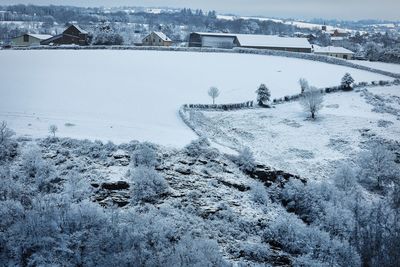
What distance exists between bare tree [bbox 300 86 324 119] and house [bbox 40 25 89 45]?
154ft

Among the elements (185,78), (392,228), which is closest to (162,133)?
(392,228)

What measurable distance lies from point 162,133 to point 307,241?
14.0 meters

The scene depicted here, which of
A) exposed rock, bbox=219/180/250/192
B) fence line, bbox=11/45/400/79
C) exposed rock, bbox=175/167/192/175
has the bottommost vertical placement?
exposed rock, bbox=219/180/250/192

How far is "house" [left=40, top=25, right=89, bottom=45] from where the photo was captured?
70125 millimetres

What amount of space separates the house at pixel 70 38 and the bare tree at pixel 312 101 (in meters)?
47.0

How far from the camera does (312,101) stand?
120 ft

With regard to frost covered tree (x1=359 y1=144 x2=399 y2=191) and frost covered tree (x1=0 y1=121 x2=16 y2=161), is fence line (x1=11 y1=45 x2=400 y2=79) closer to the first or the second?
frost covered tree (x1=359 y1=144 x2=399 y2=191)

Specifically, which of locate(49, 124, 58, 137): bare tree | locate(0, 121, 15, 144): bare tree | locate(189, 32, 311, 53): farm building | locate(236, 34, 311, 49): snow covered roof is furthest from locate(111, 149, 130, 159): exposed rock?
locate(189, 32, 311, 53): farm building

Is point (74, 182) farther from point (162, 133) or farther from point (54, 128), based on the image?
point (162, 133)

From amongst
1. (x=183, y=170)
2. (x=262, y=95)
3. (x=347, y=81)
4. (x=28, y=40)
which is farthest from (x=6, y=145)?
(x=28, y=40)

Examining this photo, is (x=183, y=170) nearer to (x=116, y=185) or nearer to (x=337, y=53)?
(x=116, y=185)

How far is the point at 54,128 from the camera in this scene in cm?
2583

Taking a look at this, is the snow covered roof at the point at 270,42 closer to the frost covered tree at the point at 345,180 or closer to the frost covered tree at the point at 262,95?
the frost covered tree at the point at 262,95

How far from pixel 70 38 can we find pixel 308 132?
52.0m
